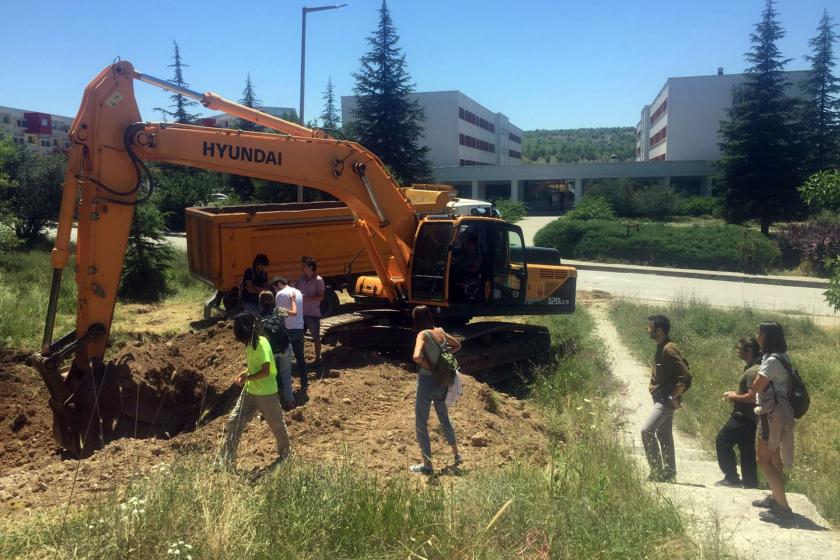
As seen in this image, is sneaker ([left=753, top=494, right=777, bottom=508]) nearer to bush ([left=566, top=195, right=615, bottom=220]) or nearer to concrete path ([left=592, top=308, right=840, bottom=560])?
concrete path ([left=592, top=308, right=840, bottom=560])

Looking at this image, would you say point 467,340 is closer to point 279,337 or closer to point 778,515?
point 279,337

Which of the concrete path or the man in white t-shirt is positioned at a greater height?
the man in white t-shirt

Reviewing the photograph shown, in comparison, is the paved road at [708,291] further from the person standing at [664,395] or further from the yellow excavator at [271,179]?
the person standing at [664,395]

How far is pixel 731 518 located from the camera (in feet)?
18.6

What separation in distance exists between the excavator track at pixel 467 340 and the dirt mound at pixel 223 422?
347 mm

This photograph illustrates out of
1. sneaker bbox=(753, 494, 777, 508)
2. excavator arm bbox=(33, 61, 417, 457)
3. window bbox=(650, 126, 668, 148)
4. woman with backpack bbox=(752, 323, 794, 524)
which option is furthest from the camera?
window bbox=(650, 126, 668, 148)

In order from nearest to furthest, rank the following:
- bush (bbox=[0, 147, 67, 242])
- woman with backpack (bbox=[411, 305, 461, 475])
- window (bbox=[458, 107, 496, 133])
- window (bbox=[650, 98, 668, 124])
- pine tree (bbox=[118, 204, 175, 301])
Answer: woman with backpack (bbox=[411, 305, 461, 475]), pine tree (bbox=[118, 204, 175, 301]), bush (bbox=[0, 147, 67, 242]), window (bbox=[458, 107, 496, 133]), window (bbox=[650, 98, 668, 124])

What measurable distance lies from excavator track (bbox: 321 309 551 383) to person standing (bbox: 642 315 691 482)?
3.65 m

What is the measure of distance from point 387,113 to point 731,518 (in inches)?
1448

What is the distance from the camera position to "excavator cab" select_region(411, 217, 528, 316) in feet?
35.1

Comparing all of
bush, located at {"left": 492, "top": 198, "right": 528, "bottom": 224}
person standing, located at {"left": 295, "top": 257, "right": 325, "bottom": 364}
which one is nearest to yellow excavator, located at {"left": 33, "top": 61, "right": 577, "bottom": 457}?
person standing, located at {"left": 295, "top": 257, "right": 325, "bottom": 364}

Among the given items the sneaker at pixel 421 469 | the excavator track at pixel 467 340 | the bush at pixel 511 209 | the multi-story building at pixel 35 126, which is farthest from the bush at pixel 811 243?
the multi-story building at pixel 35 126

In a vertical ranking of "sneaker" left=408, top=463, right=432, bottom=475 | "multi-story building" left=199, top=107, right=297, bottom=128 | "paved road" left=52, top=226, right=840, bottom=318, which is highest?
"multi-story building" left=199, top=107, right=297, bottom=128

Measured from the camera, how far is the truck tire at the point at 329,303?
15.3m
